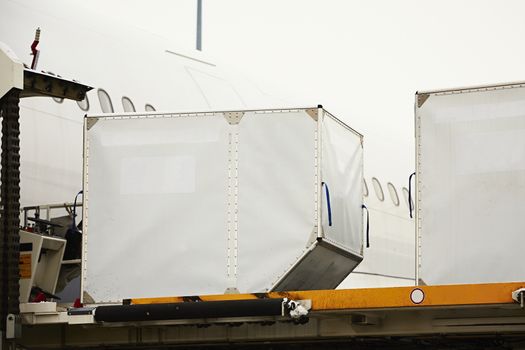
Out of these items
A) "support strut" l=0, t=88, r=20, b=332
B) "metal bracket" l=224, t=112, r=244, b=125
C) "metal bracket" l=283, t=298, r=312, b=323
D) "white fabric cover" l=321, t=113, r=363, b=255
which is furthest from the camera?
"white fabric cover" l=321, t=113, r=363, b=255

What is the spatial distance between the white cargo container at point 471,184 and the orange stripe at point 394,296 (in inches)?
25.1

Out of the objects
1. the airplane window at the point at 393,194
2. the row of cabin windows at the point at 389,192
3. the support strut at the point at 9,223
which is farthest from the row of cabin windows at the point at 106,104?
the airplane window at the point at 393,194

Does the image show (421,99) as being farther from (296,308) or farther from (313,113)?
(296,308)

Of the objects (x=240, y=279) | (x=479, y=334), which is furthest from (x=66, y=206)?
(x=479, y=334)

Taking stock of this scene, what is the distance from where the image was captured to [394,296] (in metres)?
7.70

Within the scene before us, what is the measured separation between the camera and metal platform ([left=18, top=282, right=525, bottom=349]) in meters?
7.59

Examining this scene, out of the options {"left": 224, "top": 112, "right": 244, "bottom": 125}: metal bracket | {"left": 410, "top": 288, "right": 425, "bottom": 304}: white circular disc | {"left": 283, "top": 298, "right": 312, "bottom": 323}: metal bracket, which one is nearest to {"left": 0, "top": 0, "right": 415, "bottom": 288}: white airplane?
{"left": 224, "top": 112, "right": 244, "bottom": 125}: metal bracket

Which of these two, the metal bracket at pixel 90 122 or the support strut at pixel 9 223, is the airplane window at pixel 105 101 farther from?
the support strut at pixel 9 223

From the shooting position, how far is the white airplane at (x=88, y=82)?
413 inches

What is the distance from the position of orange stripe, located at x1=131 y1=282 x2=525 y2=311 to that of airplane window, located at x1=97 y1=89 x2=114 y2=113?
3920 millimetres

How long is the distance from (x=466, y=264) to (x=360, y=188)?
6.71 ft

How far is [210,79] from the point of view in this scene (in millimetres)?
14234

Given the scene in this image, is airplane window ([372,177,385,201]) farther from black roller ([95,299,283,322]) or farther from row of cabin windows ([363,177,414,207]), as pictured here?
Result: black roller ([95,299,283,322])

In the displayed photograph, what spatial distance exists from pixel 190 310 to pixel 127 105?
180 inches
